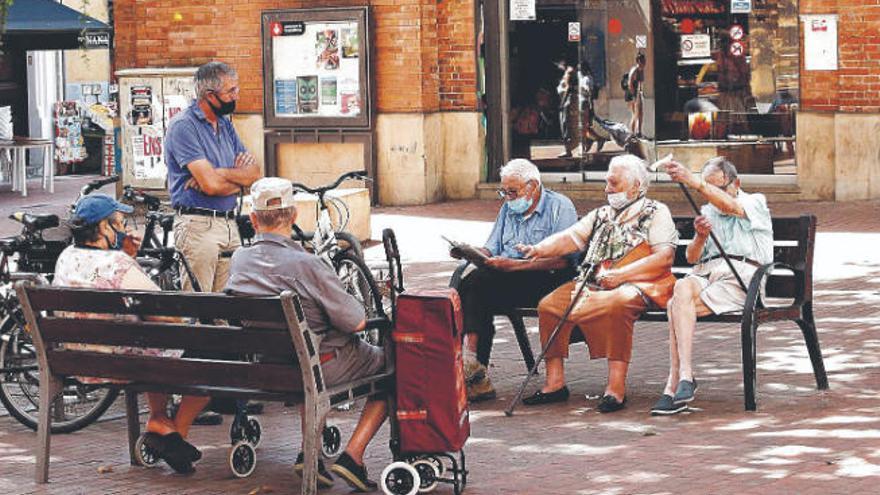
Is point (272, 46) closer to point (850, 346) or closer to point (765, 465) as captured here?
point (850, 346)

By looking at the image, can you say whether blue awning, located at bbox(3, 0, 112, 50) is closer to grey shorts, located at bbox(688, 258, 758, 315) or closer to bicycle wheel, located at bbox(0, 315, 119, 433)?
bicycle wheel, located at bbox(0, 315, 119, 433)

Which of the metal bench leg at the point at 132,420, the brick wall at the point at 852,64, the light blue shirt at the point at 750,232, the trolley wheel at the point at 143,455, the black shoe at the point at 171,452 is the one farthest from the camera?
the brick wall at the point at 852,64

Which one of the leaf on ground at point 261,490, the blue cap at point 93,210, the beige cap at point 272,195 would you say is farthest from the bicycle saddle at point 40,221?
the leaf on ground at point 261,490

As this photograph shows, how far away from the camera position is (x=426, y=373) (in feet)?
24.4

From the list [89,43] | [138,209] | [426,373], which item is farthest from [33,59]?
[426,373]

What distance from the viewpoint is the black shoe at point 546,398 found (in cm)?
937

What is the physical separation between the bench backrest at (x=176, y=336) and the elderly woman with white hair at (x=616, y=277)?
2077mm

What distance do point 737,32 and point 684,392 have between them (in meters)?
11.7

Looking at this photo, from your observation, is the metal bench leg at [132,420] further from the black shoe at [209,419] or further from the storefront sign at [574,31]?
the storefront sign at [574,31]

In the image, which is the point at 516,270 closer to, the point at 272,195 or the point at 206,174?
the point at 206,174

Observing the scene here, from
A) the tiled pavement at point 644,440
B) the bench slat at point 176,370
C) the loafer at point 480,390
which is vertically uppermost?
the bench slat at point 176,370

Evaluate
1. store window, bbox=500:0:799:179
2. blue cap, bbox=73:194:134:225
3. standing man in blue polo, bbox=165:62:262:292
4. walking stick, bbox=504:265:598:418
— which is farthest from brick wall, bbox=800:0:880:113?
blue cap, bbox=73:194:134:225

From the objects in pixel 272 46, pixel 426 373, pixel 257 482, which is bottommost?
pixel 257 482

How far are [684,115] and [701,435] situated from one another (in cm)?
1248
